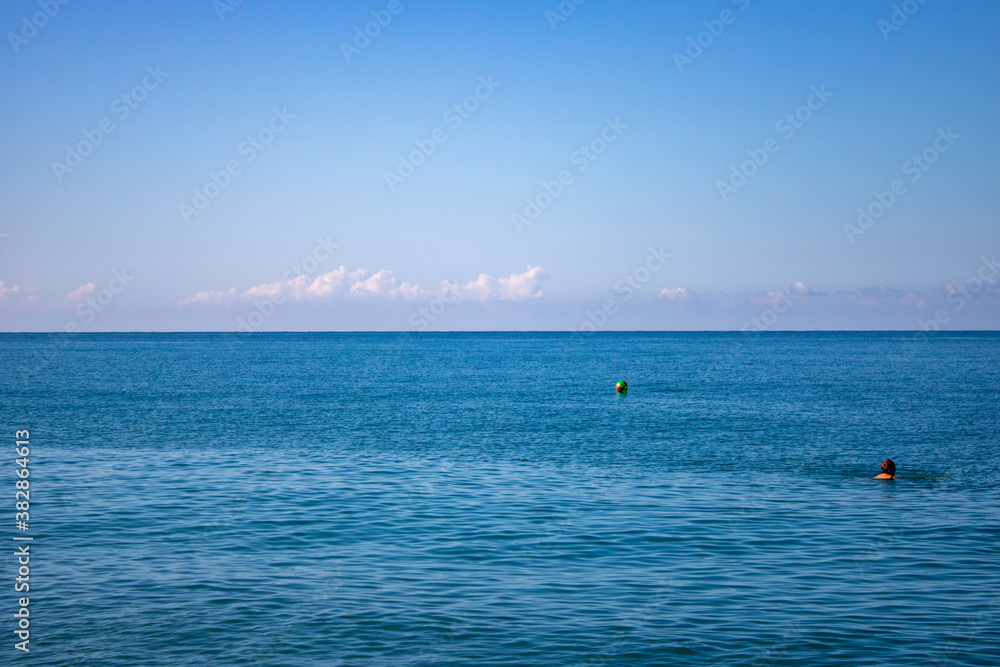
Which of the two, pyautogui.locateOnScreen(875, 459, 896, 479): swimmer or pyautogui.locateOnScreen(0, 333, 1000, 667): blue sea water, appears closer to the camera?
pyautogui.locateOnScreen(0, 333, 1000, 667): blue sea water

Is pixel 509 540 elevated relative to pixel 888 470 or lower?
lower

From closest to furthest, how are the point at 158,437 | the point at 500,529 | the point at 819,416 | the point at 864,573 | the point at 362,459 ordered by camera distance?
the point at 864,573 < the point at 500,529 < the point at 362,459 < the point at 158,437 < the point at 819,416

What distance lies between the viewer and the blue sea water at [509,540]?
1627 centimetres

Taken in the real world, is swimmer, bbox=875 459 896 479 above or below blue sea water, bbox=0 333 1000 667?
above

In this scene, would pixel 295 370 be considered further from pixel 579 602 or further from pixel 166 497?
pixel 579 602

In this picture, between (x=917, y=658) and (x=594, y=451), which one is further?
(x=594, y=451)

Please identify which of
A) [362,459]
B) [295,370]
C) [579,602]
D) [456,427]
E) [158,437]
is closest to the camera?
[579,602]

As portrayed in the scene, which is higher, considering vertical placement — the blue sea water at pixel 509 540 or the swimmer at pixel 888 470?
the swimmer at pixel 888 470

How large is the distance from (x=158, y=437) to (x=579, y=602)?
34.6 m

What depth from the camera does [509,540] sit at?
24.0m

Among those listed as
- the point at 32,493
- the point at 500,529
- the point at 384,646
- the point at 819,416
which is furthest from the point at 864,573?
the point at 819,416

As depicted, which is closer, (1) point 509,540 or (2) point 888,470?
(1) point 509,540

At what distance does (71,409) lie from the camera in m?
58.7

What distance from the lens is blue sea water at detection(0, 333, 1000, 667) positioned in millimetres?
16266
